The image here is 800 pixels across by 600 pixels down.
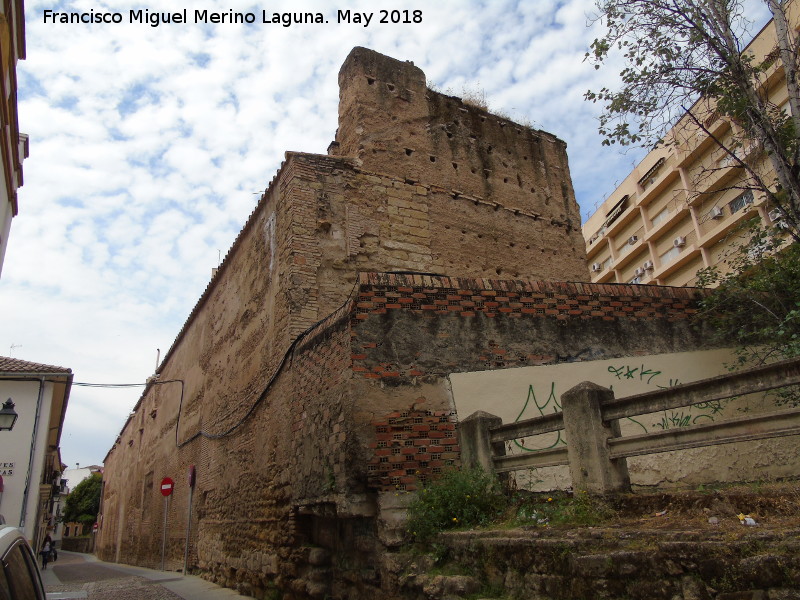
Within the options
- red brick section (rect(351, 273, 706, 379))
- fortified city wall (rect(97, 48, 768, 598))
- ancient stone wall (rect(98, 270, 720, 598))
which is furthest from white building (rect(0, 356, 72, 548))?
red brick section (rect(351, 273, 706, 379))

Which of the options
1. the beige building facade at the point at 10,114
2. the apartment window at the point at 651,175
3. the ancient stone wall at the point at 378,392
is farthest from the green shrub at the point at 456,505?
the apartment window at the point at 651,175

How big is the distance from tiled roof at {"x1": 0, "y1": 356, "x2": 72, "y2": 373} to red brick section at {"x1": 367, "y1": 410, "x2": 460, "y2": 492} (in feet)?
41.4

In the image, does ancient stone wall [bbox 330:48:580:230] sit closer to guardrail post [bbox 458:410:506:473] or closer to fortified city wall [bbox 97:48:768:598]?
fortified city wall [bbox 97:48:768:598]

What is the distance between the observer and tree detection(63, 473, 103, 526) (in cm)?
5447

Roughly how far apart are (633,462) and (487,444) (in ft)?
6.26

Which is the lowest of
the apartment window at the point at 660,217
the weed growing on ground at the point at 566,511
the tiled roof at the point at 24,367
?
the weed growing on ground at the point at 566,511

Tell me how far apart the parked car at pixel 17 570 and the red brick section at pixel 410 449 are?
3.46m

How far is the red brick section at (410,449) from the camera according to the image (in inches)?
237

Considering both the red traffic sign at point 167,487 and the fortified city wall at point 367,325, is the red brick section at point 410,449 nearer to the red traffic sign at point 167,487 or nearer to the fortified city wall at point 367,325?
the fortified city wall at point 367,325

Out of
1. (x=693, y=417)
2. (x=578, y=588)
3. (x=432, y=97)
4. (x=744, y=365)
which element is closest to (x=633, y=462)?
(x=693, y=417)

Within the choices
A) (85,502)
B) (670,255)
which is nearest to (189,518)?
(670,255)

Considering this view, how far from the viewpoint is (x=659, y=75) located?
27.1 ft

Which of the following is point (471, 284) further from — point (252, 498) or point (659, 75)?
point (252, 498)

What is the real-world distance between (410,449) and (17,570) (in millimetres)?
4063
